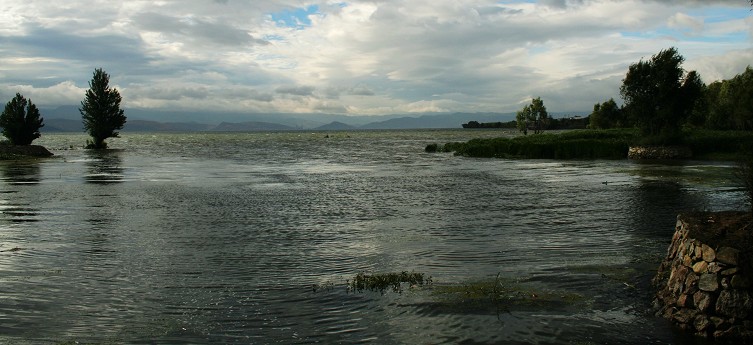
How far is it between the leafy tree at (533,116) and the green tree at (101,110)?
88523mm

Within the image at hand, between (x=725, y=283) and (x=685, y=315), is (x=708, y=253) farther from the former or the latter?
(x=685, y=315)

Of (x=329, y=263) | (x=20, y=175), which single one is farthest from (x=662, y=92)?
(x=20, y=175)

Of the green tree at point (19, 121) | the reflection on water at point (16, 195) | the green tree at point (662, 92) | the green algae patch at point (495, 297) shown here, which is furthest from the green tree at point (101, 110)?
the green algae patch at point (495, 297)

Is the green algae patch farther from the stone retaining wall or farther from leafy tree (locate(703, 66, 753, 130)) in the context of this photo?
leafy tree (locate(703, 66, 753, 130))

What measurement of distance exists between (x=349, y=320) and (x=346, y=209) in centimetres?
1568

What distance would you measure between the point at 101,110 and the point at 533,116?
9367cm

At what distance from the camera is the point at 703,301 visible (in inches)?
376

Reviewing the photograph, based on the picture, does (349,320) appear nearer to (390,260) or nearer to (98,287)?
(390,260)

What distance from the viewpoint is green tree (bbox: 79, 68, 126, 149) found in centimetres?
9800

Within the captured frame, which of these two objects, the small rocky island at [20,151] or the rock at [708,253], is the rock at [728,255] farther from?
the small rocky island at [20,151]

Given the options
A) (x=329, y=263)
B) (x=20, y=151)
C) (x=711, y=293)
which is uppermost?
(x=20, y=151)

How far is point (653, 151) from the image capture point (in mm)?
62000

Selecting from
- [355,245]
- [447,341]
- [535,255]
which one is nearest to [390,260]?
[355,245]

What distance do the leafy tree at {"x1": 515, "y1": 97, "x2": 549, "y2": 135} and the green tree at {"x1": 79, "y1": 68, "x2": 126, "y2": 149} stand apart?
8852cm
